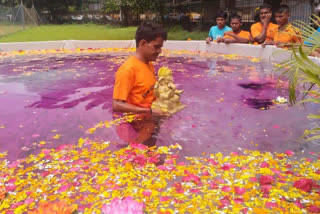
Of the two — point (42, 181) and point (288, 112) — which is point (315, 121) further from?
point (42, 181)

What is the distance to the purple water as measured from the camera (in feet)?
12.6

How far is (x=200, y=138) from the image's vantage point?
391 cm

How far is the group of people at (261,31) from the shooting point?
7754 millimetres

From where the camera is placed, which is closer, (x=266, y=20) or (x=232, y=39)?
(x=266, y=20)

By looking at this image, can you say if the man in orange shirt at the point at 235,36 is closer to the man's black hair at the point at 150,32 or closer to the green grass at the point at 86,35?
the man's black hair at the point at 150,32

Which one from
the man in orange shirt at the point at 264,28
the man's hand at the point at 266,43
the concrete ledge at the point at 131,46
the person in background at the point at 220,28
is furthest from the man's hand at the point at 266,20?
the person in background at the point at 220,28

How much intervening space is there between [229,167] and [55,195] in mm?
1624

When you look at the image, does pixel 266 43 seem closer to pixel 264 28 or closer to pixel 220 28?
pixel 264 28

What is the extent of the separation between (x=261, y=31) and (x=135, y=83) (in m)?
6.13

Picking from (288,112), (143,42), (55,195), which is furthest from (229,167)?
(288,112)

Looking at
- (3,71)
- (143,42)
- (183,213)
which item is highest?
(143,42)

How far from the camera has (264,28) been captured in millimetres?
8766

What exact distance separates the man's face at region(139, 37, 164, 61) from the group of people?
442 centimetres

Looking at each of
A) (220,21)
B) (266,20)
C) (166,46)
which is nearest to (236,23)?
(220,21)
